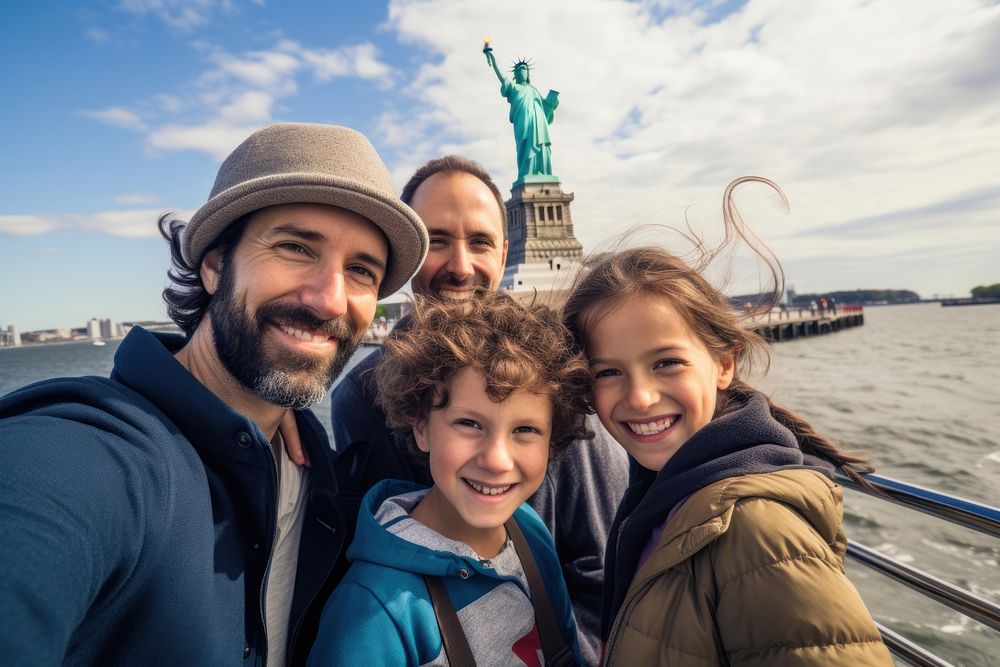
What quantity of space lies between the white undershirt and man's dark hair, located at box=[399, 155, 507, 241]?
4.49 ft

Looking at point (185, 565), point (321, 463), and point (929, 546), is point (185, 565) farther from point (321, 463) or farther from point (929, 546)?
point (929, 546)

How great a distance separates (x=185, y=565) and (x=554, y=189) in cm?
3815

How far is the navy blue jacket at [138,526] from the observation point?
87 centimetres

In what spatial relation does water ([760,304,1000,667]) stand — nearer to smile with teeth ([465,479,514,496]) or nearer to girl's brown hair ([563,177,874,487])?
girl's brown hair ([563,177,874,487])

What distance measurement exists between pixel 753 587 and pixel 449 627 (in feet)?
2.44

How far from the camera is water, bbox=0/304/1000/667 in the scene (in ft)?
15.3

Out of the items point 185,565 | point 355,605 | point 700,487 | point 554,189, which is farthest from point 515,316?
point 554,189

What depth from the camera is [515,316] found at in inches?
72.2

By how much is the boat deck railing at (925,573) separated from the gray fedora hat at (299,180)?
1.70 m

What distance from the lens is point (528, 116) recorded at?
115ft

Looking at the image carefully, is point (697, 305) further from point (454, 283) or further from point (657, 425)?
point (454, 283)

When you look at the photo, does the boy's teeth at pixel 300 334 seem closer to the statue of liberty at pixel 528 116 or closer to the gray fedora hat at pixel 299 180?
the gray fedora hat at pixel 299 180


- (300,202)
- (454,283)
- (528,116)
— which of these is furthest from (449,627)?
Result: (528,116)

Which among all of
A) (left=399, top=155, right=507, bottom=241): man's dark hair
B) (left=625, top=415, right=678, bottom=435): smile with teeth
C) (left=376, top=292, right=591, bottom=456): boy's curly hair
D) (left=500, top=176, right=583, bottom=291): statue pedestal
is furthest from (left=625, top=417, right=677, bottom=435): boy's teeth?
(left=500, top=176, right=583, bottom=291): statue pedestal
